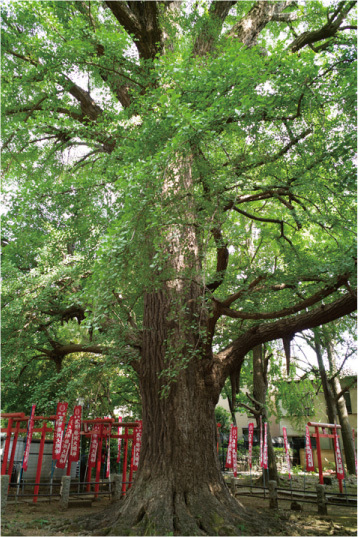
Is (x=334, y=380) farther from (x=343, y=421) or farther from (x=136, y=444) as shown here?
(x=136, y=444)

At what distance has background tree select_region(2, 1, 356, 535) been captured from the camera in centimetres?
509

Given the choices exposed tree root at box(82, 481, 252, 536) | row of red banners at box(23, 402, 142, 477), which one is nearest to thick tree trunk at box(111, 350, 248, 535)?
exposed tree root at box(82, 481, 252, 536)

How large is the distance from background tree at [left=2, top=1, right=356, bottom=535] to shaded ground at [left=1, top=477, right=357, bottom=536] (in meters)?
0.55

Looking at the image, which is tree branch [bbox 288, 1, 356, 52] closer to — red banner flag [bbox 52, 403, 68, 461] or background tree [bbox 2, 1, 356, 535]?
background tree [bbox 2, 1, 356, 535]

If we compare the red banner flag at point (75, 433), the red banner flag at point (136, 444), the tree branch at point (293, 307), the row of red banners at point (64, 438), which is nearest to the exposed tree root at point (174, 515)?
the tree branch at point (293, 307)

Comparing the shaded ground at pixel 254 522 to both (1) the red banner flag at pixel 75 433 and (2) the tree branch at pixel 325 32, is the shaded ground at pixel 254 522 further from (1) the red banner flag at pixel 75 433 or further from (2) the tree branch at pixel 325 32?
(2) the tree branch at pixel 325 32

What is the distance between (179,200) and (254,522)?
473 centimetres

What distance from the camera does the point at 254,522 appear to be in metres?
5.37

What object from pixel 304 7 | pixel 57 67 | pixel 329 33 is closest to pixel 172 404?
pixel 57 67

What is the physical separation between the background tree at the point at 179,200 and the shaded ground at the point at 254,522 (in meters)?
0.55

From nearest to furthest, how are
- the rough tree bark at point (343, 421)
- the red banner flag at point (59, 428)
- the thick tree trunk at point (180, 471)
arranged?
the thick tree trunk at point (180, 471) → the red banner flag at point (59, 428) → the rough tree bark at point (343, 421)

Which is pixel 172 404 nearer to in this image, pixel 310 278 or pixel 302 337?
pixel 310 278

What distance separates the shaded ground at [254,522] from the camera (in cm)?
560

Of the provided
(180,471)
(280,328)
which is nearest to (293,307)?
(280,328)
